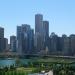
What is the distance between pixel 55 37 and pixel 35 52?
490 centimetres

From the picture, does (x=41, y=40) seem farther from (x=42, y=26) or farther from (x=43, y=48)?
(x=42, y=26)

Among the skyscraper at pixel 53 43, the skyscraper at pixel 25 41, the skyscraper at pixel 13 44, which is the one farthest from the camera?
the skyscraper at pixel 13 44

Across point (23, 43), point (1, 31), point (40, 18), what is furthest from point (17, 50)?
point (40, 18)

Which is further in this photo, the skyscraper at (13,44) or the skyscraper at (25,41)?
the skyscraper at (13,44)

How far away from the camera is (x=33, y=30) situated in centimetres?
7375

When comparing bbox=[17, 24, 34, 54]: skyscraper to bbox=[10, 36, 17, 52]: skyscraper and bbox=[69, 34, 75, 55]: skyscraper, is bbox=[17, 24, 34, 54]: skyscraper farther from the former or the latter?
Answer: bbox=[69, 34, 75, 55]: skyscraper

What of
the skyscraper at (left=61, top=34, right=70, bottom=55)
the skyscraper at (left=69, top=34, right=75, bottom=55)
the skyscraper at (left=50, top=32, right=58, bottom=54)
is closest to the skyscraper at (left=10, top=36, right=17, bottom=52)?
the skyscraper at (left=50, top=32, right=58, bottom=54)

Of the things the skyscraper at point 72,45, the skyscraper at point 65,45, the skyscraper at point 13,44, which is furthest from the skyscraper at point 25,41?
the skyscraper at point 72,45

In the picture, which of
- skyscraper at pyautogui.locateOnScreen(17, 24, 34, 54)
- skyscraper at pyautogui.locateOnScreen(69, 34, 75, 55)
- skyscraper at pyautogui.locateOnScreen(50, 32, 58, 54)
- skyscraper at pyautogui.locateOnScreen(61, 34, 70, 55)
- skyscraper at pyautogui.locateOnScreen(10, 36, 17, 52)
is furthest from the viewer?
skyscraper at pyautogui.locateOnScreen(10, 36, 17, 52)

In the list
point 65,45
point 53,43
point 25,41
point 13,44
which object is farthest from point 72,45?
point 13,44

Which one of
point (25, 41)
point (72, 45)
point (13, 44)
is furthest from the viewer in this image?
point (13, 44)

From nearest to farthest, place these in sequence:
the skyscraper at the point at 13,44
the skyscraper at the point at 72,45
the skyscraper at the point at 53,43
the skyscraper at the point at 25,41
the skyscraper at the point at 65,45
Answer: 1. the skyscraper at the point at 72,45
2. the skyscraper at the point at 65,45
3. the skyscraper at the point at 53,43
4. the skyscraper at the point at 25,41
5. the skyscraper at the point at 13,44

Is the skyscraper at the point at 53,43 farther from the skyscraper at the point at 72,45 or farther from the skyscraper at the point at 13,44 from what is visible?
the skyscraper at the point at 13,44

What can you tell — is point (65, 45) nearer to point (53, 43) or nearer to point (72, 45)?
point (72, 45)
